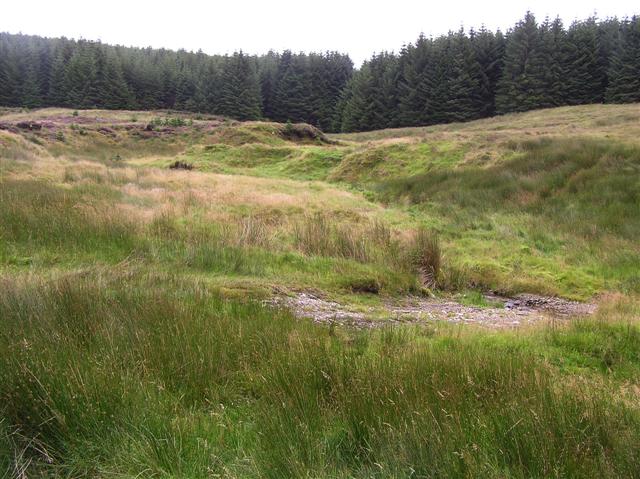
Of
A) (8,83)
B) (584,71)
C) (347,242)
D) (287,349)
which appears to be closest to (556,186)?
(347,242)

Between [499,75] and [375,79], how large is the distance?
18569mm

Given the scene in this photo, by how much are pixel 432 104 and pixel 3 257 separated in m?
63.7

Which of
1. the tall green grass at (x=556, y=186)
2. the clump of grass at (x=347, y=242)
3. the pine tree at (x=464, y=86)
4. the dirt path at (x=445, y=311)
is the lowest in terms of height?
the dirt path at (x=445, y=311)

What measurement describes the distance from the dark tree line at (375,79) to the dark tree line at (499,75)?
14 centimetres

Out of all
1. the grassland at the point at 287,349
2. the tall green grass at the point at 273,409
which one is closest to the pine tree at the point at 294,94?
the grassland at the point at 287,349

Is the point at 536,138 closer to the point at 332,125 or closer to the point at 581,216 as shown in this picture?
the point at 581,216

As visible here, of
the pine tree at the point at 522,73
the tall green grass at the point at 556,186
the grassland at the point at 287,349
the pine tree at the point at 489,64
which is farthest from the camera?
the pine tree at the point at 489,64

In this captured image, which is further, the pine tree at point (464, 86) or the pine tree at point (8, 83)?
the pine tree at point (8, 83)

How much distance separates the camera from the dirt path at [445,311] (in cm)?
668

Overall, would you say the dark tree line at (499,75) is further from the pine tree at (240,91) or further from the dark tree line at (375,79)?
the pine tree at (240,91)

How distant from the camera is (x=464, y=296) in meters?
9.34

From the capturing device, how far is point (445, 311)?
26.2 ft

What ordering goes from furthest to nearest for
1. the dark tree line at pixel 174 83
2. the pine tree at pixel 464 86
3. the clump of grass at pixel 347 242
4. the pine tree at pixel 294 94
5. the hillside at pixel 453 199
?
the pine tree at pixel 294 94
the dark tree line at pixel 174 83
the pine tree at pixel 464 86
the hillside at pixel 453 199
the clump of grass at pixel 347 242

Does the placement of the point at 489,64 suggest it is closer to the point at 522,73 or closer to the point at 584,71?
the point at 522,73
